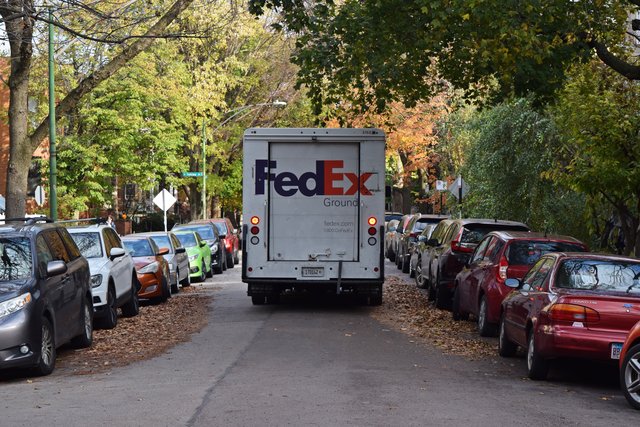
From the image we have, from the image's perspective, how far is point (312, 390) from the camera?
10383 millimetres

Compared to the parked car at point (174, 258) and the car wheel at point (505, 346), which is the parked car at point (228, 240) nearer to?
the parked car at point (174, 258)

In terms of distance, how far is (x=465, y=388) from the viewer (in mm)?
10781

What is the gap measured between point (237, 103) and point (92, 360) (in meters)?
38.7

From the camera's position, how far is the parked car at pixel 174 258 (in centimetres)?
2522

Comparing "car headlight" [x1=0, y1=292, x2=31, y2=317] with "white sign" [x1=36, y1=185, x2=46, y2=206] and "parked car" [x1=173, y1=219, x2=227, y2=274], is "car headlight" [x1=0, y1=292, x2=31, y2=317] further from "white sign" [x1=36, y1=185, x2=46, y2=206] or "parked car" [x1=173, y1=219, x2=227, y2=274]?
"white sign" [x1=36, y1=185, x2=46, y2=206]

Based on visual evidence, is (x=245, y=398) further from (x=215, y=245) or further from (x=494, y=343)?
(x=215, y=245)

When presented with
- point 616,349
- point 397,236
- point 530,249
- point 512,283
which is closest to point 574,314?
point 616,349

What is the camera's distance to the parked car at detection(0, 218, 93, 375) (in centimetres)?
1153

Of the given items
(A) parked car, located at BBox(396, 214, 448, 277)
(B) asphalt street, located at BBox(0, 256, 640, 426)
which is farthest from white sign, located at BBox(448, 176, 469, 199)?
(B) asphalt street, located at BBox(0, 256, 640, 426)

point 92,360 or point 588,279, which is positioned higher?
point 588,279

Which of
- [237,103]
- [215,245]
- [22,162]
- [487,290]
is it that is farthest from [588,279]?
[237,103]

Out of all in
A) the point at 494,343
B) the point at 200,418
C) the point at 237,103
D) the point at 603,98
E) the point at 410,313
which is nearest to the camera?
the point at 200,418

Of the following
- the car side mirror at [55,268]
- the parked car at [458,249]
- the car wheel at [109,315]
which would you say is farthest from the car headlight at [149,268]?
the car side mirror at [55,268]

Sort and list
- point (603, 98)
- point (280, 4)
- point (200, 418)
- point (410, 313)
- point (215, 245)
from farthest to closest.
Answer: point (215, 245) → point (410, 313) → point (603, 98) → point (280, 4) → point (200, 418)
